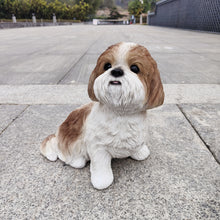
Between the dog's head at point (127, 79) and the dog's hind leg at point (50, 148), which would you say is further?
the dog's hind leg at point (50, 148)

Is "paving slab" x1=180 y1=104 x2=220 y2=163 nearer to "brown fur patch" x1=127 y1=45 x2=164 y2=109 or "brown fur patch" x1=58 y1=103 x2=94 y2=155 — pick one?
"brown fur patch" x1=127 y1=45 x2=164 y2=109

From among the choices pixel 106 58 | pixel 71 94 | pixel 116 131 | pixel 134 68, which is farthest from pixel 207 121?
pixel 71 94

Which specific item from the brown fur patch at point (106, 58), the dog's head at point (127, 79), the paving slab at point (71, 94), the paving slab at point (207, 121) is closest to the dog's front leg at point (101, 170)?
the dog's head at point (127, 79)

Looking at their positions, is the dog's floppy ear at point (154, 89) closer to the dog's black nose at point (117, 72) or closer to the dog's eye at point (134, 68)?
the dog's eye at point (134, 68)

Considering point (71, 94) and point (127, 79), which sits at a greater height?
point (127, 79)

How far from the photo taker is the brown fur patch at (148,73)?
50.0 inches

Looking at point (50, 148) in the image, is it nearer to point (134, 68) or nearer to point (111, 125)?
point (111, 125)

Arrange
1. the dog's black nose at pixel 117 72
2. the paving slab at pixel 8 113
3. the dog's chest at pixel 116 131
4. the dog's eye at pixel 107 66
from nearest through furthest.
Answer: the dog's black nose at pixel 117 72, the dog's eye at pixel 107 66, the dog's chest at pixel 116 131, the paving slab at pixel 8 113

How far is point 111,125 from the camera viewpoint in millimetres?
1507

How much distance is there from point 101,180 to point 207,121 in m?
1.98

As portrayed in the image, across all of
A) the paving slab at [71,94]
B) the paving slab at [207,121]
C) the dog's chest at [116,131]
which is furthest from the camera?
the paving slab at [71,94]

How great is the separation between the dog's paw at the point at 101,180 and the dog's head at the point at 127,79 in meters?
0.70

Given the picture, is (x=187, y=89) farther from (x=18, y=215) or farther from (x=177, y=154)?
(x=18, y=215)

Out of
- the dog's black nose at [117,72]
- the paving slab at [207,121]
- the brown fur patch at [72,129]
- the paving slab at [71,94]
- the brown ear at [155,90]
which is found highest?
the dog's black nose at [117,72]
